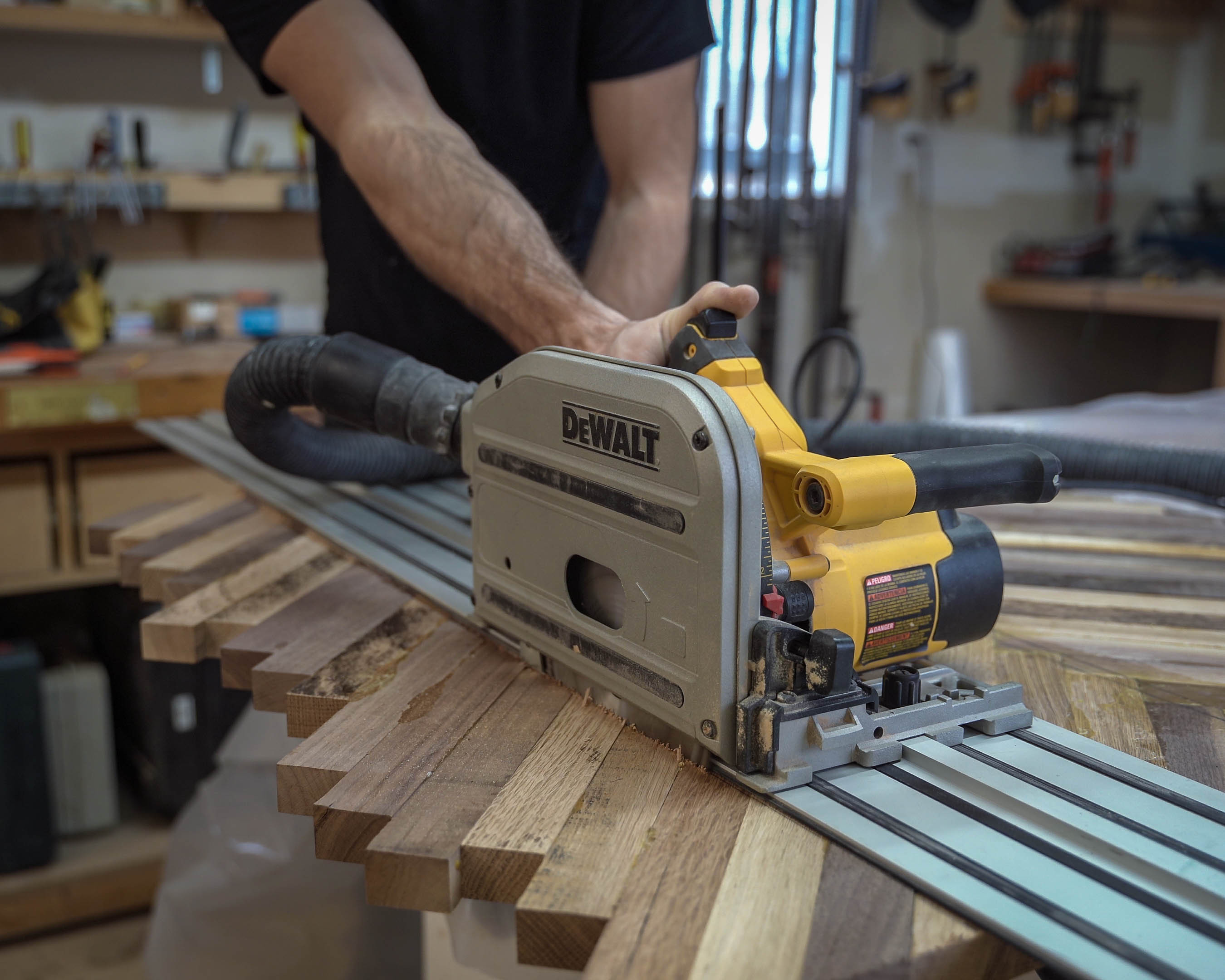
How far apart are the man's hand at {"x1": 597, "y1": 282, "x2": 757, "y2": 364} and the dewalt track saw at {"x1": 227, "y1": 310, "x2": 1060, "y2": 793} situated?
1 cm

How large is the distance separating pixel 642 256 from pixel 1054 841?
110cm

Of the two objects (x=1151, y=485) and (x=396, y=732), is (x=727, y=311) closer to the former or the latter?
(x=396, y=732)

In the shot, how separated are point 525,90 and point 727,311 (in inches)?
34.2

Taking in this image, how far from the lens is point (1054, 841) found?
0.63 m

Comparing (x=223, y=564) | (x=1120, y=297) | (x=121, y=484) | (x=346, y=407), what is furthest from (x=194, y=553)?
(x=1120, y=297)

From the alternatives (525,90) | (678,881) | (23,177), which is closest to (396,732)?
(678,881)

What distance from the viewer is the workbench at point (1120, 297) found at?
325cm

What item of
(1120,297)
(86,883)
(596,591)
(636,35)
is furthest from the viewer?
(1120,297)

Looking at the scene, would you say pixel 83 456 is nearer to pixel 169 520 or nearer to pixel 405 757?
pixel 169 520

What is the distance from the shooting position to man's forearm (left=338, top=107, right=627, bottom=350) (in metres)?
1.05

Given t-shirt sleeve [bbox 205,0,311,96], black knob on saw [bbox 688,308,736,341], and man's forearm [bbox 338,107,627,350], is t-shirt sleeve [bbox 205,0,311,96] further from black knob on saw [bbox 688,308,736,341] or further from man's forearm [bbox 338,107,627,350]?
black knob on saw [bbox 688,308,736,341]

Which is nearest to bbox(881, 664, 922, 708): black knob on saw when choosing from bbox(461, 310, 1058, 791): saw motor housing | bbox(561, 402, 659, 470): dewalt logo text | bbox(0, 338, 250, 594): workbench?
bbox(461, 310, 1058, 791): saw motor housing

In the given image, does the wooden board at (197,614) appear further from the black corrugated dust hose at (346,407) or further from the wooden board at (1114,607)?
the wooden board at (1114,607)

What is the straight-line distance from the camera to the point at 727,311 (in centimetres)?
83
